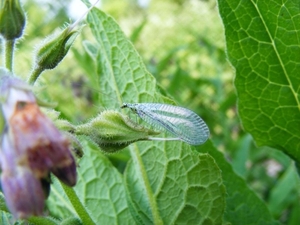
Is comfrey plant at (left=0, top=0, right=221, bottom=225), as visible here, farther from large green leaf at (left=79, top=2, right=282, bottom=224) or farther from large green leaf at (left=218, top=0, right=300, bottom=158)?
large green leaf at (left=218, top=0, right=300, bottom=158)

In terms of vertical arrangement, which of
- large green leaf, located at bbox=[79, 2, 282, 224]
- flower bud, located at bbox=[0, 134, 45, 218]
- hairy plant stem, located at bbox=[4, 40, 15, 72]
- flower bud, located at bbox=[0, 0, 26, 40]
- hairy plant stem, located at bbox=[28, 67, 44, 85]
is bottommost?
large green leaf, located at bbox=[79, 2, 282, 224]

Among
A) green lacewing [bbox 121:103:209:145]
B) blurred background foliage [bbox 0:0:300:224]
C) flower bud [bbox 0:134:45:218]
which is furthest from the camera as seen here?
blurred background foliage [bbox 0:0:300:224]

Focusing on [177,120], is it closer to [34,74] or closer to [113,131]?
[113,131]

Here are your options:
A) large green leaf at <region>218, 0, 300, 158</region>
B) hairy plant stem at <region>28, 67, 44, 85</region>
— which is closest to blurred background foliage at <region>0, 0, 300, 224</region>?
hairy plant stem at <region>28, 67, 44, 85</region>

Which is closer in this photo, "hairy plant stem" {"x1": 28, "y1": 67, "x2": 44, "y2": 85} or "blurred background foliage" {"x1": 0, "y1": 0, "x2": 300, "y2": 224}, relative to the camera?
"hairy plant stem" {"x1": 28, "y1": 67, "x2": 44, "y2": 85}

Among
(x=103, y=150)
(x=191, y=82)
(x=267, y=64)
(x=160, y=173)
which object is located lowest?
(x=191, y=82)

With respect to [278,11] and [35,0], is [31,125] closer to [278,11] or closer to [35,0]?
[278,11]

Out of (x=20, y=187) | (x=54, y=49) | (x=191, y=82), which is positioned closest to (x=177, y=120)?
(x=54, y=49)
